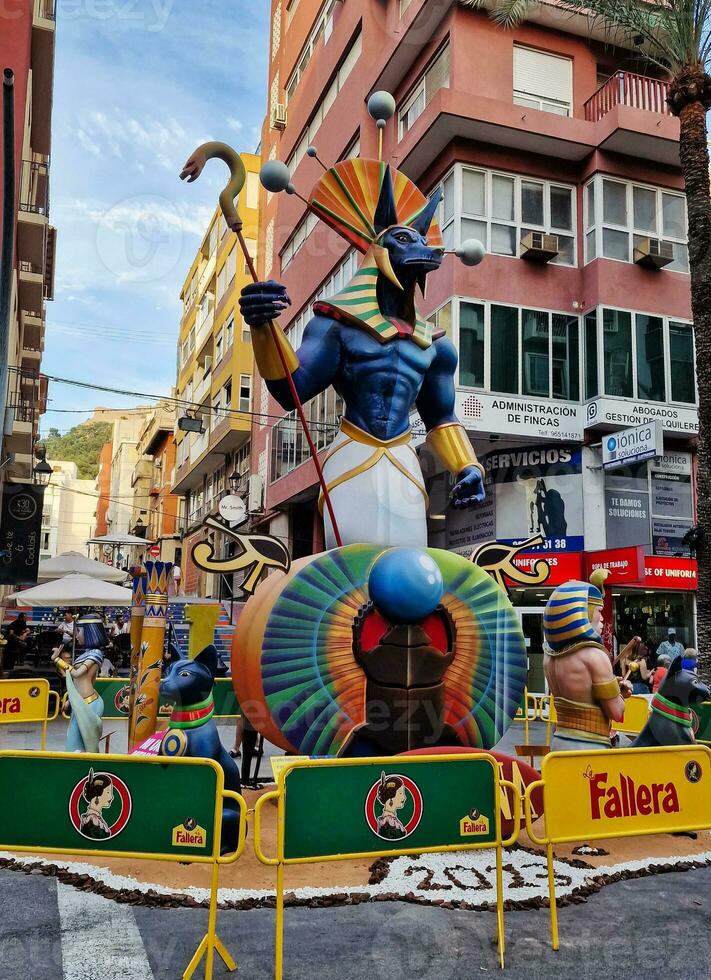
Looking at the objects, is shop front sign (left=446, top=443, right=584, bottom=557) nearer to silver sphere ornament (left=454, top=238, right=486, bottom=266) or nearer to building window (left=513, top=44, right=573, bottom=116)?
building window (left=513, top=44, right=573, bottom=116)

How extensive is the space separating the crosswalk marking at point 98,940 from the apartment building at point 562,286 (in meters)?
12.4

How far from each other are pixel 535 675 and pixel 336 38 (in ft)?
53.4

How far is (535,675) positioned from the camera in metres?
17.4

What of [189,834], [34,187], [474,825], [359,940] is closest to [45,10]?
[34,187]

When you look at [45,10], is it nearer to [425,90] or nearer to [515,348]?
[425,90]

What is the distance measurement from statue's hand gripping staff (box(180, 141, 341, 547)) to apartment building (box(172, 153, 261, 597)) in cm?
1858

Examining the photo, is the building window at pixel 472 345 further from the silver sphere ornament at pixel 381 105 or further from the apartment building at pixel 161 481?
the apartment building at pixel 161 481

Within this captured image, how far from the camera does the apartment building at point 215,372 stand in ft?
97.7

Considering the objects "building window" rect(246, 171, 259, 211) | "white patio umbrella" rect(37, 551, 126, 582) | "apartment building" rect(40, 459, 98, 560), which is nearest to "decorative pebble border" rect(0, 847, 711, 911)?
"white patio umbrella" rect(37, 551, 126, 582)

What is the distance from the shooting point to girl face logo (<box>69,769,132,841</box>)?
3.32m

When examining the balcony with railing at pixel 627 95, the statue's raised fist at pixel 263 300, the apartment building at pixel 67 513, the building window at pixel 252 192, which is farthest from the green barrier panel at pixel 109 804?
the apartment building at pixel 67 513

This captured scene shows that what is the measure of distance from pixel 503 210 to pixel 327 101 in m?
8.36

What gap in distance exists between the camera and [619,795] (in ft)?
12.9

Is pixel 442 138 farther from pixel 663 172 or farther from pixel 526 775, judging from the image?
pixel 526 775
